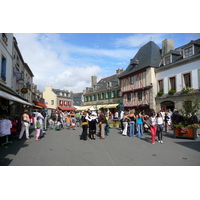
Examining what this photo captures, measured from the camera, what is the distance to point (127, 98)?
2558cm

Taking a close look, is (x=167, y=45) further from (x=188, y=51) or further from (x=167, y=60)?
(x=188, y=51)

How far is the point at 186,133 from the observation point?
8242 millimetres

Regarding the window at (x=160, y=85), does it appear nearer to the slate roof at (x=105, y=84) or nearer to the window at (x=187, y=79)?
the window at (x=187, y=79)

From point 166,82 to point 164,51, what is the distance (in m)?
5.15

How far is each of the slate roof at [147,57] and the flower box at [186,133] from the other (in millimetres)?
13893

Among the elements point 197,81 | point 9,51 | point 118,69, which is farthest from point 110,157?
point 118,69

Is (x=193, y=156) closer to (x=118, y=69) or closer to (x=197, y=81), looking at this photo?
(x=197, y=81)

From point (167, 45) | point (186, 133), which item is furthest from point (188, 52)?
point (186, 133)

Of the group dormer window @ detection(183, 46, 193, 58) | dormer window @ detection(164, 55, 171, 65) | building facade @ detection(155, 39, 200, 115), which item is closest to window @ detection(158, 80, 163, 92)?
building facade @ detection(155, 39, 200, 115)

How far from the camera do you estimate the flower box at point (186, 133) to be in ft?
26.4

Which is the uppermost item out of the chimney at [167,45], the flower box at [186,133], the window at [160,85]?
the chimney at [167,45]

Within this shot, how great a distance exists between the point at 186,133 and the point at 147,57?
16.5 metres

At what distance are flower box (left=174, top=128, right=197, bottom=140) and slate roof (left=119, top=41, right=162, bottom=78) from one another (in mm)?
13893

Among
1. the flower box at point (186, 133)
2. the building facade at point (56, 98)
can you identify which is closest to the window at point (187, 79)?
the flower box at point (186, 133)
